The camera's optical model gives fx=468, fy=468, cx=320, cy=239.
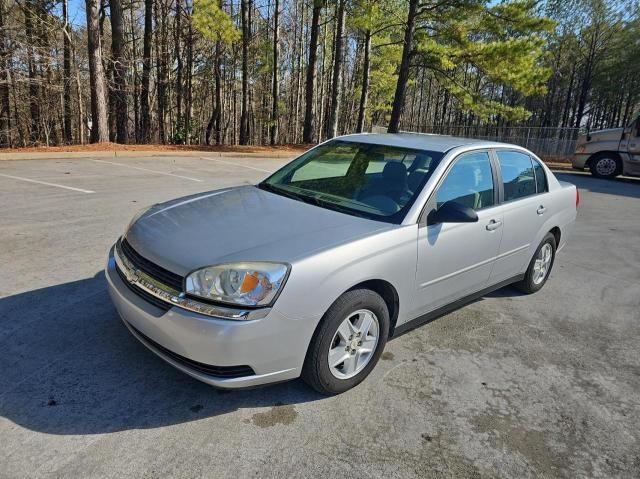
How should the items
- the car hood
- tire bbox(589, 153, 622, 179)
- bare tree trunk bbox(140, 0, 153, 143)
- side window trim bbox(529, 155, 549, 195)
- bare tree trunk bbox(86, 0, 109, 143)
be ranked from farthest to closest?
1. bare tree trunk bbox(140, 0, 153, 143)
2. tire bbox(589, 153, 622, 179)
3. bare tree trunk bbox(86, 0, 109, 143)
4. side window trim bbox(529, 155, 549, 195)
5. the car hood

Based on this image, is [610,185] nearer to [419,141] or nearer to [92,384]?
[419,141]

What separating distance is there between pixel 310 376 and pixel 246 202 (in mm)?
1419

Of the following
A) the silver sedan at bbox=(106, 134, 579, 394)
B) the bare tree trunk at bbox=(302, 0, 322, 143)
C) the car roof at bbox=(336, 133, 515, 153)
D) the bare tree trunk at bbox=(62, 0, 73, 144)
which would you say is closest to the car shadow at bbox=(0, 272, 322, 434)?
the silver sedan at bbox=(106, 134, 579, 394)

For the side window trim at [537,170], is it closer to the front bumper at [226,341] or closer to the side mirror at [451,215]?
the side mirror at [451,215]

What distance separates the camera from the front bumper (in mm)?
2365

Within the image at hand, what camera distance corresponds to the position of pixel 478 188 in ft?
12.5

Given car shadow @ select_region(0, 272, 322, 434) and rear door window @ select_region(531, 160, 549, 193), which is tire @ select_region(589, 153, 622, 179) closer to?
rear door window @ select_region(531, 160, 549, 193)

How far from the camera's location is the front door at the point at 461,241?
10.7 ft

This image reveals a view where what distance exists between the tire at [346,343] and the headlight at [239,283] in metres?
0.40

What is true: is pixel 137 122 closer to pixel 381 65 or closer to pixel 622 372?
pixel 381 65

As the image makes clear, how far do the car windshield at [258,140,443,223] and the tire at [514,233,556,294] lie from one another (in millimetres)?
1782

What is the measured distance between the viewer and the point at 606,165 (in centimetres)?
1603

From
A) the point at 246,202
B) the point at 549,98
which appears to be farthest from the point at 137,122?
the point at 549,98

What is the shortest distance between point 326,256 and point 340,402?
928 millimetres
